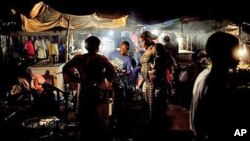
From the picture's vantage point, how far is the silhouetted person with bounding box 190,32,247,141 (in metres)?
2.71

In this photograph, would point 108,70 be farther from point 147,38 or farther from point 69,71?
point 147,38

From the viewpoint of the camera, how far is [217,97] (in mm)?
2693

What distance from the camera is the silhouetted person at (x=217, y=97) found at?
2707mm

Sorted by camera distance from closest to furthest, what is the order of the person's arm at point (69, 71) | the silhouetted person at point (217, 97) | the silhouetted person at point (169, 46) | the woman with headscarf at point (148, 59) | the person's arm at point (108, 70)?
the silhouetted person at point (217, 97) → the person's arm at point (69, 71) → the person's arm at point (108, 70) → the woman with headscarf at point (148, 59) → the silhouetted person at point (169, 46)

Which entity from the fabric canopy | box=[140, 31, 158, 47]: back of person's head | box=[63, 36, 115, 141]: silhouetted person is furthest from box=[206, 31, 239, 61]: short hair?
the fabric canopy

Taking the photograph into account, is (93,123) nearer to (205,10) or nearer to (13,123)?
(13,123)

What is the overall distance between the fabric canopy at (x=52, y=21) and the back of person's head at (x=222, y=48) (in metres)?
4.69

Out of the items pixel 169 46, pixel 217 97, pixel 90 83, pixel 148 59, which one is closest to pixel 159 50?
pixel 148 59

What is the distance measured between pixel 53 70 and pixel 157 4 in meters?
6.76

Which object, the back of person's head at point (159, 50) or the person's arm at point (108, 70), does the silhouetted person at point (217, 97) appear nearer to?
the person's arm at point (108, 70)

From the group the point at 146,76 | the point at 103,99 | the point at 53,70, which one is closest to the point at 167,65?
the point at 146,76

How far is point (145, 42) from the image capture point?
745 cm


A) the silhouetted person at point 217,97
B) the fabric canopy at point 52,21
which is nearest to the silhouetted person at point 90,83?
the fabric canopy at point 52,21

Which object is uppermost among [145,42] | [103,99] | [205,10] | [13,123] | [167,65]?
[205,10]
